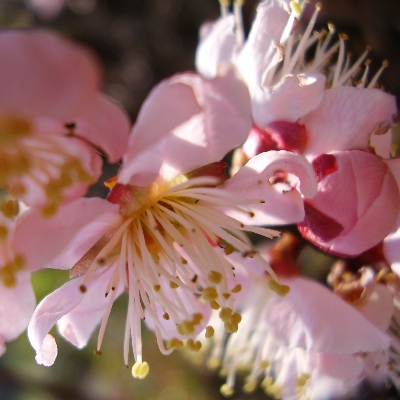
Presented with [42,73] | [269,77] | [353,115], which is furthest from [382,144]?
[42,73]

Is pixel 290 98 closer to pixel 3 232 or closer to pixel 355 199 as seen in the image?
pixel 355 199

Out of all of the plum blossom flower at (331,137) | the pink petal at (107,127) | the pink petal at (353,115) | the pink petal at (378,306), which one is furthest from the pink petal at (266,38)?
the pink petal at (378,306)

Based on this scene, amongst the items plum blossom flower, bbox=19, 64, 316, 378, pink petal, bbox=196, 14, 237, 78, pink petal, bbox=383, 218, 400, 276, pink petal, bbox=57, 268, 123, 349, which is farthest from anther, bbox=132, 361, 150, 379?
pink petal, bbox=196, 14, 237, 78

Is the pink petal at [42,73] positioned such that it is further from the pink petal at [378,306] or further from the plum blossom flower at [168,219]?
the pink petal at [378,306]

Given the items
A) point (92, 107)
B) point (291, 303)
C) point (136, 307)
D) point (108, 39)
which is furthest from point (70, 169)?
point (108, 39)

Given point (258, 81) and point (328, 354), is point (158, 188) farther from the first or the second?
point (328, 354)

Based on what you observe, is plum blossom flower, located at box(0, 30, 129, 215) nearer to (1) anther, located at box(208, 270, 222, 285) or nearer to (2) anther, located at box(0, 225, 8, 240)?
(2) anther, located at box(0, 225, 8, 240)
